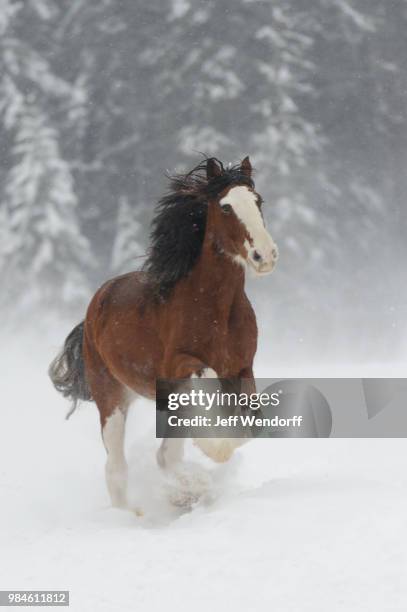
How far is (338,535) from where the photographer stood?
4637 mm

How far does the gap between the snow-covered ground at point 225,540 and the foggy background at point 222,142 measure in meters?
12.8

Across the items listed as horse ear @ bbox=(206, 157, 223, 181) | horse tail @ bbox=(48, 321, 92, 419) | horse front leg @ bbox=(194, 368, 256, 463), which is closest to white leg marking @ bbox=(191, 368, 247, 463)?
horse front leg @ bbox=(194, 368, 256, 463)

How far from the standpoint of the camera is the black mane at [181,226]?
657 cm

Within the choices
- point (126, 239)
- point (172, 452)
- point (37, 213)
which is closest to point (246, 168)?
point (172, 452)

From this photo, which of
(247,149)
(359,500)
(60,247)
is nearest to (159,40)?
(247,149)

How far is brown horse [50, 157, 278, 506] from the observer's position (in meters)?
6.17

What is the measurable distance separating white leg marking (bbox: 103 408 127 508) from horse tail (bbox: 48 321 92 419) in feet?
2.74

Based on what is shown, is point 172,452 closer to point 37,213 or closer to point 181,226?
point 181,226

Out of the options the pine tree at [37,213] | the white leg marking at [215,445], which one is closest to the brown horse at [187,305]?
Answer: the white leg marking at [215,445]

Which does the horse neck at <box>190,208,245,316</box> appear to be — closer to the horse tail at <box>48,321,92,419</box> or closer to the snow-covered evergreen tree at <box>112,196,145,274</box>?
the horse tail at <box>48,321,92,419</box>

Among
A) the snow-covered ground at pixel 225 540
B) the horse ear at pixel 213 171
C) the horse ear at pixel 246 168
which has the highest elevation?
the horse ear at pixel 246 168

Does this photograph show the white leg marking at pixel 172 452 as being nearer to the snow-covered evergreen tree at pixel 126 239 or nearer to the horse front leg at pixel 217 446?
the horse front leg at pixel 217 446

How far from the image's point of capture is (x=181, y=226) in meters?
6.75

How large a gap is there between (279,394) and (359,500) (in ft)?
5.53
